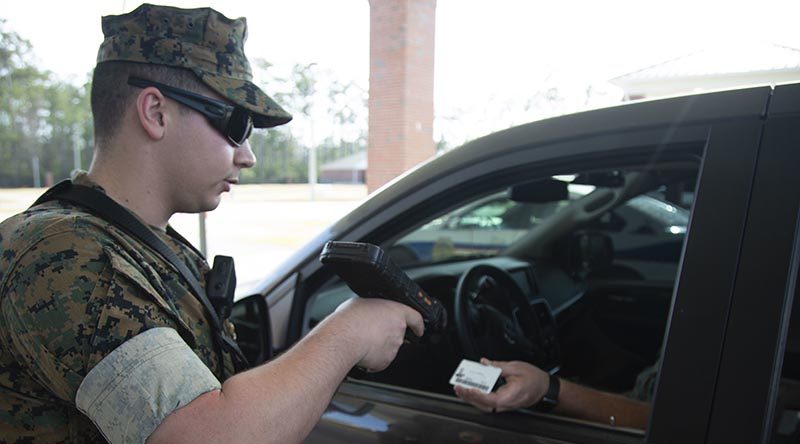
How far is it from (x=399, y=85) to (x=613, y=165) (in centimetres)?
361

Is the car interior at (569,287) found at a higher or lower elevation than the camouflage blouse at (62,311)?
lower

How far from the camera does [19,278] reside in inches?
34.3

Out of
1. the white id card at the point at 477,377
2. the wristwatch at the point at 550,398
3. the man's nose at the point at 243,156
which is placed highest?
the man's nose at the point at 243,156

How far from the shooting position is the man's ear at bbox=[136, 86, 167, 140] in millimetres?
1109

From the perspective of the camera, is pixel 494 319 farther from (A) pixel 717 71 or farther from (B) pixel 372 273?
(A) pixel 717 71

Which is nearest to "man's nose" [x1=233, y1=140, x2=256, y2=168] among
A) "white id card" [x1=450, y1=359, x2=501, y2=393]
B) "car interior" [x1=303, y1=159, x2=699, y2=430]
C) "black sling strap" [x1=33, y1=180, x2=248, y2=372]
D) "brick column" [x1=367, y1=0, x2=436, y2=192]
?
"black sling strap" [x1=33, y1=180, x2=248, y2=372]

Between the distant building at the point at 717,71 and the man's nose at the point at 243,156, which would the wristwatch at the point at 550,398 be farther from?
the man's nose at the point at 243,156

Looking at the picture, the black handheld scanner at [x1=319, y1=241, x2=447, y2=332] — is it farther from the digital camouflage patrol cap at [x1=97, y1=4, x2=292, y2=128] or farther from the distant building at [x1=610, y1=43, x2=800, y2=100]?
the distant building at [x1=610, y1=43, x2=800, y2=100]

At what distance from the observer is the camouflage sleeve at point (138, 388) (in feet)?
2.64

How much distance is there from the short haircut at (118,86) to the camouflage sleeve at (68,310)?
336mm

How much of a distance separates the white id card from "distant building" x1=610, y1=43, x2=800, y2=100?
80 centimetres

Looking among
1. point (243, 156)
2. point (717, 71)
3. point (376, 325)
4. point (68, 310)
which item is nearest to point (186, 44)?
point (243, 156)

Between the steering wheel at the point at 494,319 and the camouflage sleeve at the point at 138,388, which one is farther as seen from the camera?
the steering wheel at the point at 494,319

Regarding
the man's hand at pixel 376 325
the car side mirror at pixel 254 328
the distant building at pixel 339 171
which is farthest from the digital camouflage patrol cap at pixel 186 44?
the distant building at pixel 339 171
